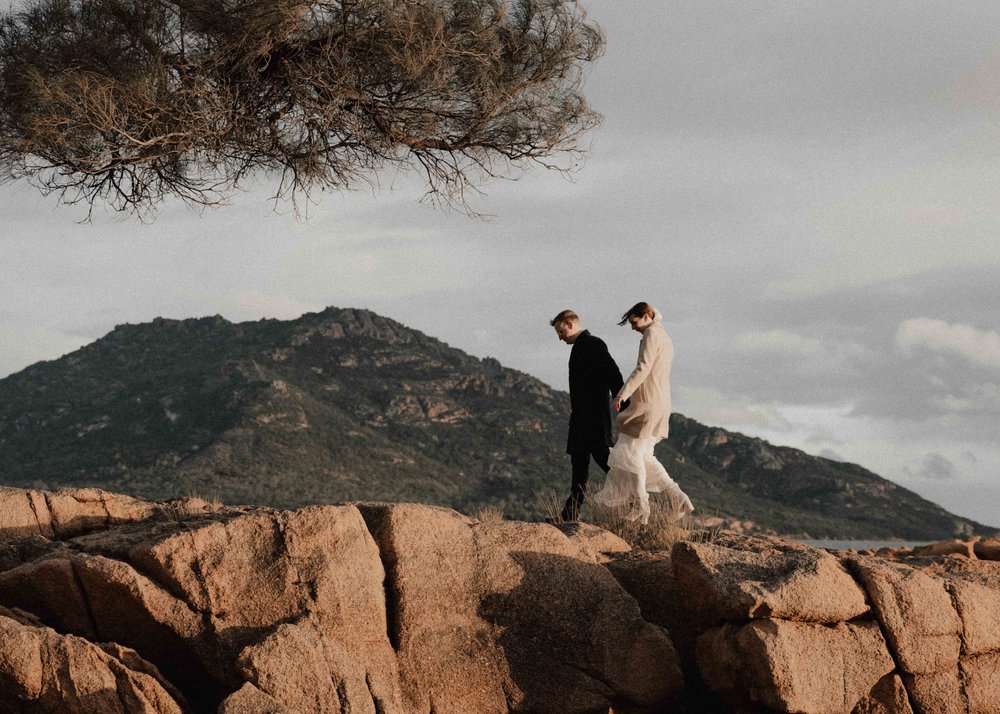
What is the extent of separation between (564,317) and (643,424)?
162 centimetres

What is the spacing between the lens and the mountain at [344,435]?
59.9m

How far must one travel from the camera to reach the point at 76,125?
1444 cm

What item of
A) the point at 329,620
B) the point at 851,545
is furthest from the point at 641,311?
the point at 851,545

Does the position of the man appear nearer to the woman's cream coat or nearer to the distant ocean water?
the woman's cream coat

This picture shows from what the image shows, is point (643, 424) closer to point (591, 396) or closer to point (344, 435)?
point (591, 396)

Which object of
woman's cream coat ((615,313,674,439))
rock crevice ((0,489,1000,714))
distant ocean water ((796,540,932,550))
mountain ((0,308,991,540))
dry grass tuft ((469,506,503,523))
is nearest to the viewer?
rock crevice ((0,489,1000,714))

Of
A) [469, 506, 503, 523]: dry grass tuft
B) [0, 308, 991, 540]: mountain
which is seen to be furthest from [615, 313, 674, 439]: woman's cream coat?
[0, 308, 991, 540]: mountain

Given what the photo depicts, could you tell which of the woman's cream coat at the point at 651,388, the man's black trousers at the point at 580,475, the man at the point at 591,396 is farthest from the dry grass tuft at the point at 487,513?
the woman's cream coat at the point at 651,388

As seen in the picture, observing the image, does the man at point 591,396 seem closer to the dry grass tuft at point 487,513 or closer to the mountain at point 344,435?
the dry grass tuft at point 487,513

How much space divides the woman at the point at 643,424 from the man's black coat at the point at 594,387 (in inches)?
23.2

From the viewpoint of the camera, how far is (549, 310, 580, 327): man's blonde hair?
11930 mm

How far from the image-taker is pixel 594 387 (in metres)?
11.7

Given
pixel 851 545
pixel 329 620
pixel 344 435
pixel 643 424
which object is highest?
pixel 344 435

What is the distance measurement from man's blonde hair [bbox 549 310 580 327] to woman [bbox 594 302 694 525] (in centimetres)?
92
